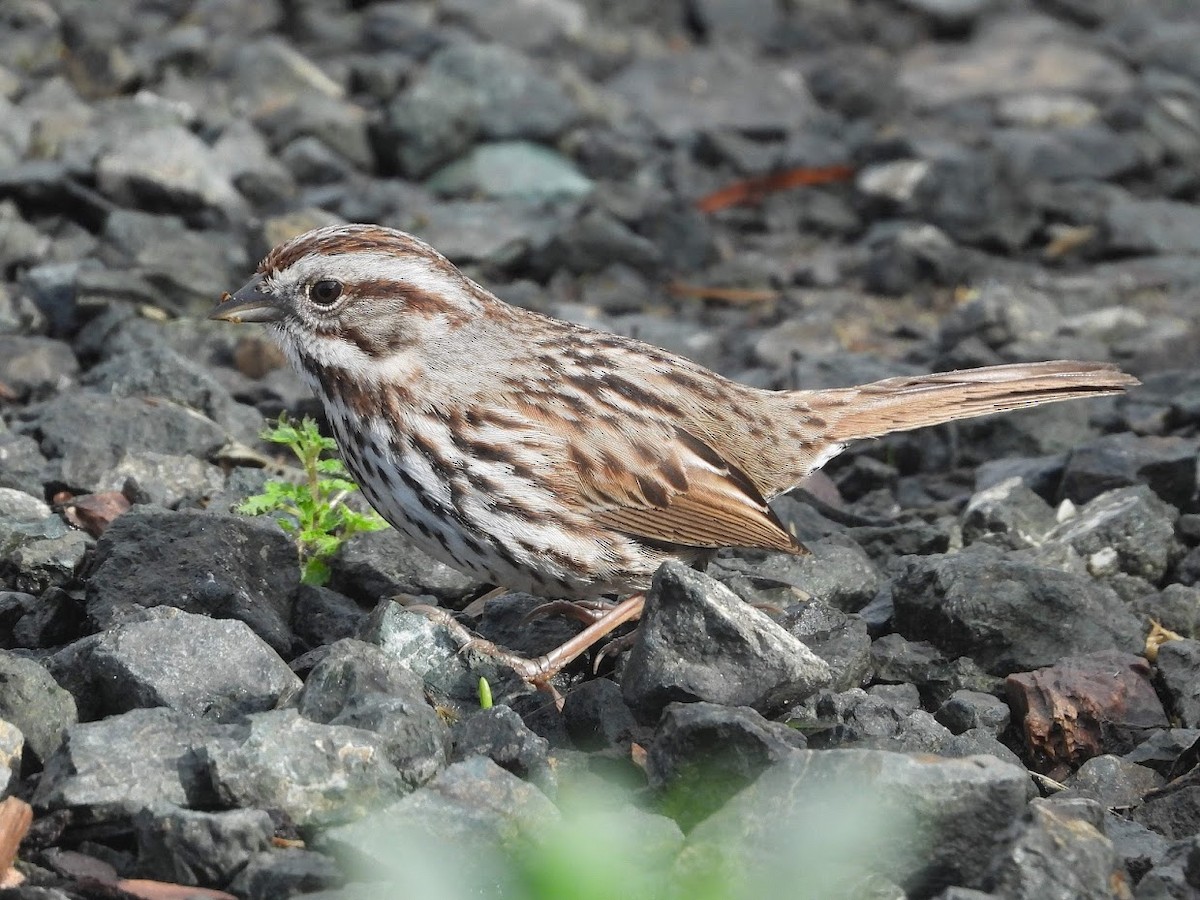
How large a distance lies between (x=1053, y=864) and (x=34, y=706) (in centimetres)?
268

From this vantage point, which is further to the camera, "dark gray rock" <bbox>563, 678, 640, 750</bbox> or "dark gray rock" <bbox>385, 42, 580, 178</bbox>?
"dark gray rock" <bbox>385, 42, 580, 178</bbox>

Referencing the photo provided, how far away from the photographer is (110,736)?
4609 millimetres

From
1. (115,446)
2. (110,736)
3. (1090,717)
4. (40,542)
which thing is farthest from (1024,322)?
(110,736)

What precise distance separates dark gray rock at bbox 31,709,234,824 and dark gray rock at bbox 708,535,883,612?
2312mm

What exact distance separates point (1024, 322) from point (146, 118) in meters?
5.32

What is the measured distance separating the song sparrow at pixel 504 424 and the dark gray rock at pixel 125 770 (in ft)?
→ 4.29

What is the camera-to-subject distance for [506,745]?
4777 millimetres

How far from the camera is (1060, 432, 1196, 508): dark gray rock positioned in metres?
7.22

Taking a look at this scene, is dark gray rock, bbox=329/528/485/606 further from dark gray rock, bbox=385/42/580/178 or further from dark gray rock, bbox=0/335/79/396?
dark gray rock, bbox=385/42/580/178

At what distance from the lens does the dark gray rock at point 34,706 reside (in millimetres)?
4773

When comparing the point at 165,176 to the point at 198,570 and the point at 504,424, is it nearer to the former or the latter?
the point at 198,570

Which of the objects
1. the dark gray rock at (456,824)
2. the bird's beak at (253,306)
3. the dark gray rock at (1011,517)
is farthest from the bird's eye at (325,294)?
the dark gray rock at (1011,517)

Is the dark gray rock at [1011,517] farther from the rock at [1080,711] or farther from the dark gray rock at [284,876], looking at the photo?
the dark gray rock at [284,876]

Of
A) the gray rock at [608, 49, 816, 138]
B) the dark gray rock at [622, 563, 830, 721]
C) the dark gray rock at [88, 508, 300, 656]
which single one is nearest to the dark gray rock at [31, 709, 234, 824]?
the dark gray rock at [88, 508, 300, 656]
